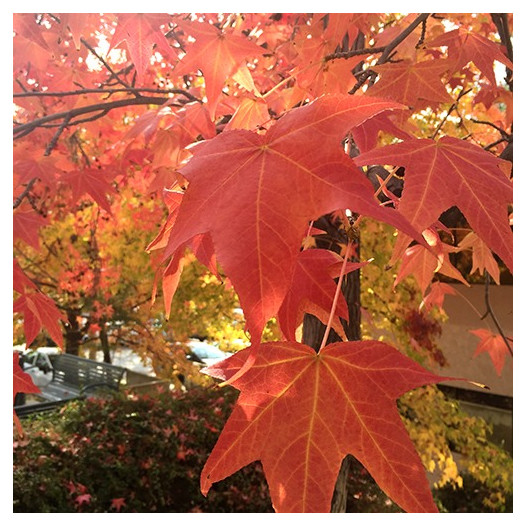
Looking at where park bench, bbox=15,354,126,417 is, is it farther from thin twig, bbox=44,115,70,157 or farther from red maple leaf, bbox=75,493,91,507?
thin twig, bbox=44,115,70,157

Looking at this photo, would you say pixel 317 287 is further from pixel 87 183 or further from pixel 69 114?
pixel 87 183

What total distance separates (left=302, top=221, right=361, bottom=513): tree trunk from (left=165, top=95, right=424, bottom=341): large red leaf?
132cm

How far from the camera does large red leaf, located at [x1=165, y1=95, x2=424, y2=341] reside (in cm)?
43

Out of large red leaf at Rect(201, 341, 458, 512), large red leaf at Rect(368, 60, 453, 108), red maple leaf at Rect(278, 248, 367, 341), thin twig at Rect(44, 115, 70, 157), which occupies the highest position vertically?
thin twig at Rect(44, 115, 70, 157)

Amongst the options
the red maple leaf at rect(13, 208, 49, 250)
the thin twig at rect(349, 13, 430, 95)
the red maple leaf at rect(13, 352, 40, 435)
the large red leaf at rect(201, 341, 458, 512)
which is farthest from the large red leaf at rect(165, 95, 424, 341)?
the red maple leaf at rect(13, 208, 49, 250)

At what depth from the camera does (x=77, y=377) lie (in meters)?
5.39

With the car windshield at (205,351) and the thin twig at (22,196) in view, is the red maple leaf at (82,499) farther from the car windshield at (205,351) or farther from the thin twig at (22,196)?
the car windshield at (205,351)

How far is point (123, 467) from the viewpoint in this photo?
9.25 feet

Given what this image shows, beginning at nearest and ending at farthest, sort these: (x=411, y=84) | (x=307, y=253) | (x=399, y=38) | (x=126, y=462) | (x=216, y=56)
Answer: (x=307, y=253), (x=399, y=38), (x=411, y=84), (x=216, y=56), (x=126, y=462)

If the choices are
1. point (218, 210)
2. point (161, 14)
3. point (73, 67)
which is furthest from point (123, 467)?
point (218, 210)

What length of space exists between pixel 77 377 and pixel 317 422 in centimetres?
526

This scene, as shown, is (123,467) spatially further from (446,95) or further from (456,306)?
(456,306)

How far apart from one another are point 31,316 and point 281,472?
1.10 meters

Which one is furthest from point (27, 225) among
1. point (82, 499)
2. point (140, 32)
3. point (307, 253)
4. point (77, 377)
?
point (77, 377)
